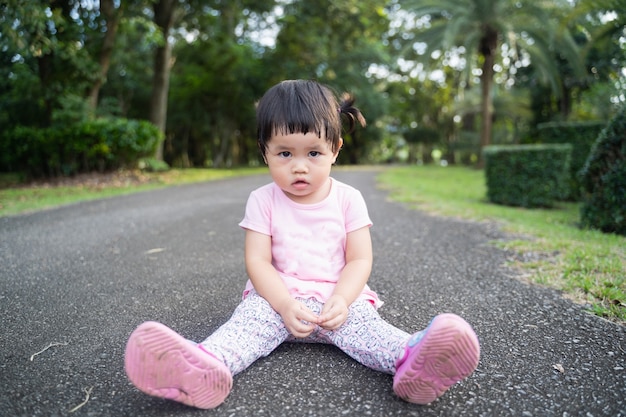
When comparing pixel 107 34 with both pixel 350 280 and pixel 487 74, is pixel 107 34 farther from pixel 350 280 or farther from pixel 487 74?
pixel 487 74

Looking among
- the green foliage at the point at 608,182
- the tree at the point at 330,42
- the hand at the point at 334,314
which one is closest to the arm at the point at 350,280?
the hand at the point at 334,314

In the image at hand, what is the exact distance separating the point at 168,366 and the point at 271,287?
0.54 meters

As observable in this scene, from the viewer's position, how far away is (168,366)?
130 centimetres

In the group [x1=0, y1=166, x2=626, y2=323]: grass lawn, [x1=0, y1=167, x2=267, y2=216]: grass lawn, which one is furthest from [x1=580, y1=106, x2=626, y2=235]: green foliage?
[x1=0, y1=167, x2=267, y2=216]: grass lawn

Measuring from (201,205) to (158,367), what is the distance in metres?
5.61

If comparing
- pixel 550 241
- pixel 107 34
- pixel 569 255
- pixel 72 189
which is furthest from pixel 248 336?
pixel 107 34

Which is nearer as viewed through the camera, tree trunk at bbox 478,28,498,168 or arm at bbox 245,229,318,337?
arm at bbox 245,229,318,337

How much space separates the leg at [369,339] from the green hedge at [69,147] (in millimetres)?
9297

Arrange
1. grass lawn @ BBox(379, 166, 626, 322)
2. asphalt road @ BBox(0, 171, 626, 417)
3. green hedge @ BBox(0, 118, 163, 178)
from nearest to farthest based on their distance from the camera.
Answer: asphalt road @ BBox(0, 171, 626, 417) → grass lawn @ BBox(379, 166, 626, 322) → green hedge @ BBox(0, 118, 163, 178)

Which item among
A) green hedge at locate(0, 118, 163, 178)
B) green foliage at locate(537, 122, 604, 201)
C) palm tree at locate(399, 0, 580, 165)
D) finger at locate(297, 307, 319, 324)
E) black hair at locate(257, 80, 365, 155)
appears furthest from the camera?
palm tree at locate(399, 0, 580, 165)

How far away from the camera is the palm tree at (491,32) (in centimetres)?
1341

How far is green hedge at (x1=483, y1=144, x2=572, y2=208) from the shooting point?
6.46 metres

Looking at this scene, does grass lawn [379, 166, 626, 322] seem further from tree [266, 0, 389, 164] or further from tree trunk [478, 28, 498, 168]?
tree [266, 0, 389, 164]

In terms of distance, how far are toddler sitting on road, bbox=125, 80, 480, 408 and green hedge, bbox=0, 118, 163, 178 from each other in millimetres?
8964
